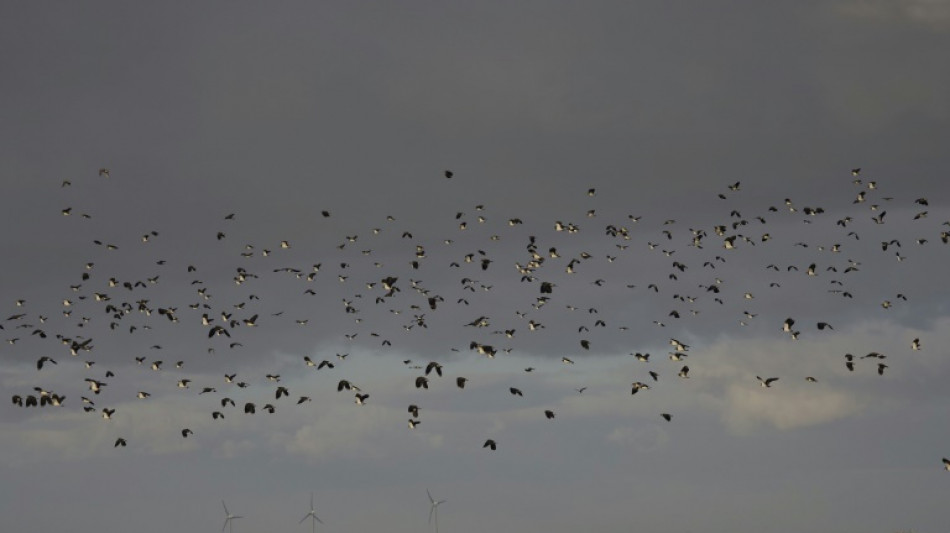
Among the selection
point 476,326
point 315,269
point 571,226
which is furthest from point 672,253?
point 315,269

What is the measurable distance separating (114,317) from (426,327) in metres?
32.0

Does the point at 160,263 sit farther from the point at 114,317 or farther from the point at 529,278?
the point at 529,278

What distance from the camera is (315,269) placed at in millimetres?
129500

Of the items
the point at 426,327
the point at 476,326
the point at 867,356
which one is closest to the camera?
the point at 867,356

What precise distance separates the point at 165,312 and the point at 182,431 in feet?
39.5

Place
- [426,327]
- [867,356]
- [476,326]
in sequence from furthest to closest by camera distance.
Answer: [426,327]
[476,326]
[867,356]

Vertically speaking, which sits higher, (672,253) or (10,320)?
(672,253)

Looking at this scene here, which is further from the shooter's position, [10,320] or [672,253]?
[672,253]

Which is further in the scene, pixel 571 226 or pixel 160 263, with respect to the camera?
pixel 160 263

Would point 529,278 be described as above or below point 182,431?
above

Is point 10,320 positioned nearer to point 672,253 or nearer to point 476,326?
point 476,326

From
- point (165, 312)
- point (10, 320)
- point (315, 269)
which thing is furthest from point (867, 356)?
point (10, 320)

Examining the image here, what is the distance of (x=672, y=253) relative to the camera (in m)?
128

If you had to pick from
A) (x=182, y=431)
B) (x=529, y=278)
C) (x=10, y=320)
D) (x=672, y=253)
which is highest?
(x=672, y=253)
